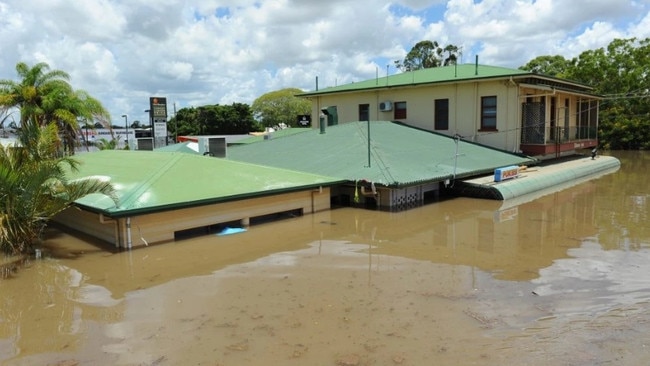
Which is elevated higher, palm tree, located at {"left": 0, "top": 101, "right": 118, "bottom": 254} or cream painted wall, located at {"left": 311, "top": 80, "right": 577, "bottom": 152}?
cream painted wall, located at {"left": 311, "top": 80, "right": 577, "bottom": 152}

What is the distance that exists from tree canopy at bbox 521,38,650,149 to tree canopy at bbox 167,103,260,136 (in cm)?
3934

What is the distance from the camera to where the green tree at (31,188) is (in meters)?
9.37

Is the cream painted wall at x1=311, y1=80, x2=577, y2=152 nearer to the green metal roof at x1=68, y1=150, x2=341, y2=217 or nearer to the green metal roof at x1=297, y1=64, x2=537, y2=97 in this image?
the green metal roof at x1=297, y1=64, x2=537, y2=97

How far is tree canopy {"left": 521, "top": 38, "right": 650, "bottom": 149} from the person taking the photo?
37.7m

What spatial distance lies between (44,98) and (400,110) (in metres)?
15.4

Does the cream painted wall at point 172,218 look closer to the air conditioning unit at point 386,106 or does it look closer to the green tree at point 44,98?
the green tree at point 44,98

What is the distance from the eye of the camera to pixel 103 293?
24.5ft

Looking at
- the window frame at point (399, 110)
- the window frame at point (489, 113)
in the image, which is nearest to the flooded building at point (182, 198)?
the window frame at point (489, 113)

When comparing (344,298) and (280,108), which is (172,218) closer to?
(344,298)

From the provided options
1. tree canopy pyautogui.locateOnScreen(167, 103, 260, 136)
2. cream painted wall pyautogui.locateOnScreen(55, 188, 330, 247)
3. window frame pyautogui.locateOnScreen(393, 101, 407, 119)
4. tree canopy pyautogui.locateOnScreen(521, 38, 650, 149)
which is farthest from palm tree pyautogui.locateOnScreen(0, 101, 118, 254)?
tree canopy pyautogui.locateOnScreen(167, 103, 260, 136)

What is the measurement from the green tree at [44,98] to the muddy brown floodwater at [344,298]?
9.16 meters

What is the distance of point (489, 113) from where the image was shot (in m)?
21.6

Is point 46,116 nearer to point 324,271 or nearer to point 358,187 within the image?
point 358,187

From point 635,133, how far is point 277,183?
122ft
